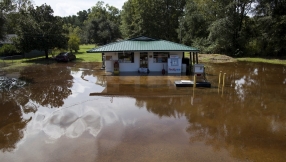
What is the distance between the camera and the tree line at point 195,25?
94.0ft

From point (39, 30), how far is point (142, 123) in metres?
24.9

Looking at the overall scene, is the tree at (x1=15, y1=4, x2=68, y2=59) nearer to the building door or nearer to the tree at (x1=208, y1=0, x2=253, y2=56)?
the building door

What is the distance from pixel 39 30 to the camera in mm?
28219

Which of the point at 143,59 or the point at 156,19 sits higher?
the point at 156,19

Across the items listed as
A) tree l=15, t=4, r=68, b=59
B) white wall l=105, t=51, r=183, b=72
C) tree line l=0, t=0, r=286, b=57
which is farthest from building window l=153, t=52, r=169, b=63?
tree l=15, t=4, r=68, b=59

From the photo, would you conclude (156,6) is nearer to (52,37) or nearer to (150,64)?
(52,37)

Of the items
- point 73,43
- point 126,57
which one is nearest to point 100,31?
point 73,43

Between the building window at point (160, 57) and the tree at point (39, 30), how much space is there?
15.8 m

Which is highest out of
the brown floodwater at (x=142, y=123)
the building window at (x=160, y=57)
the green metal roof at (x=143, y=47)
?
the green metal roof at (x=143, y=47)

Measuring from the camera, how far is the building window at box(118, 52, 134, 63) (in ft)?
63.2

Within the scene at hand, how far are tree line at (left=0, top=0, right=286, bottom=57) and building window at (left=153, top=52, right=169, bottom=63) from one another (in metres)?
13.5

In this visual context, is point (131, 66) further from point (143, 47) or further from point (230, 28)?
point (230, 28)

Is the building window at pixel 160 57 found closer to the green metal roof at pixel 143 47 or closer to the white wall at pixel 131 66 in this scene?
the green metal roof at pixel 143 47

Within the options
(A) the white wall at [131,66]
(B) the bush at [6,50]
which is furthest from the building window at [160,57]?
(B) the bush at [6,50]
